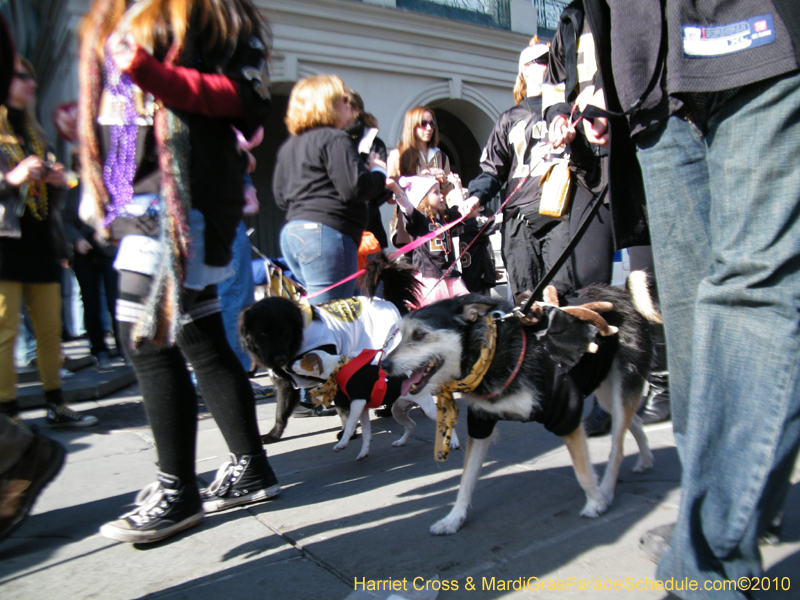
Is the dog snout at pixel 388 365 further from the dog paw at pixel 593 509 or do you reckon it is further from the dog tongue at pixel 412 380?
the dog paw at pixel 593 509

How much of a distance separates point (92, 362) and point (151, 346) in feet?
16.9

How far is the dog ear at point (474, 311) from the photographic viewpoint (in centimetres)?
214

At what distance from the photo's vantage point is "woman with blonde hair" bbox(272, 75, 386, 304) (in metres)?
3.47

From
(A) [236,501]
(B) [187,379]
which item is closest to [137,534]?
(A) [236,501]

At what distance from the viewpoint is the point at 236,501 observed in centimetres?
233

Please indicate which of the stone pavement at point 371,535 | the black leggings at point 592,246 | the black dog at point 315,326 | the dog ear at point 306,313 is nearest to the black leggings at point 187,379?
the stone pavement at point 371,535

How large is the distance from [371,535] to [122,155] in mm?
1581

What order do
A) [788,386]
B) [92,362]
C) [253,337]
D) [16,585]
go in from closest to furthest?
[788,386], [16,585], [253,337], [92,362]

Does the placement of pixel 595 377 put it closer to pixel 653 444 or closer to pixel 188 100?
pixel 653 444

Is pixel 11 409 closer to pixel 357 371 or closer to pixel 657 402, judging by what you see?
pixel 357 371

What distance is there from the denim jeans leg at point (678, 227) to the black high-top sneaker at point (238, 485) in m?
1.59

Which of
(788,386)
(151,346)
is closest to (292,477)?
(151,346)

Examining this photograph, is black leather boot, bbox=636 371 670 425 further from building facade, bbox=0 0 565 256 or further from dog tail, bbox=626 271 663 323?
building facade, bbox=0 0 565 256

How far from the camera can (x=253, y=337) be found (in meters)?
3.20
